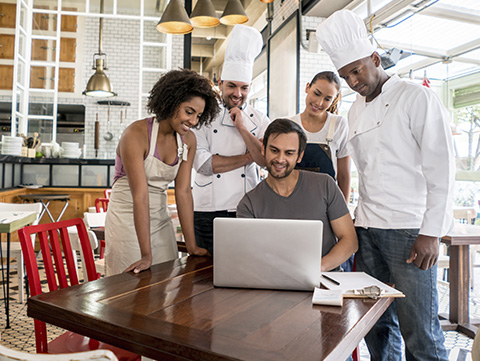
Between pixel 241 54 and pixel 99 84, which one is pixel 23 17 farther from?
pixel 241 54

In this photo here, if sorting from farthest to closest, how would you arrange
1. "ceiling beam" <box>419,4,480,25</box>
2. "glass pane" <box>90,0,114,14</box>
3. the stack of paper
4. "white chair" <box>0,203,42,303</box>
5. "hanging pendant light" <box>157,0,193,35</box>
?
1. "glass pane" <box>90,0,114,14</box>
2. "hanging pendant light" <box>157,0,193,35</box>
3. "ceiling beam" <box>419,4,480,25</box>
4. "white chair" <box>0,203,42,303</box>
5. the stack of paper

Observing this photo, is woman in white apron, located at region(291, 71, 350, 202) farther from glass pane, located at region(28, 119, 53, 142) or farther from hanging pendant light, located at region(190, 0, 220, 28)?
glass pane, located at region(28, 119, 53, 142)

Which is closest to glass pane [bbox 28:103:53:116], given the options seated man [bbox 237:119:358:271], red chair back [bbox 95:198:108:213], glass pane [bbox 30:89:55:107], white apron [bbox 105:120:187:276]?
glass pane [bbox 30:89:55:107]

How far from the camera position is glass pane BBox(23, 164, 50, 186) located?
260 inches

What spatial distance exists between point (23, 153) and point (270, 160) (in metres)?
5.37

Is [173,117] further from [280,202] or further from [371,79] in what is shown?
[371,79]

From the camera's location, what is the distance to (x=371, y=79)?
1.93m

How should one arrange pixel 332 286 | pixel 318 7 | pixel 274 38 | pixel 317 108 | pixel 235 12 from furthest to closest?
pixel 274 38 < pixel 318 7 < pixel 235 12 < pixel 317 108 < pixel 332 286

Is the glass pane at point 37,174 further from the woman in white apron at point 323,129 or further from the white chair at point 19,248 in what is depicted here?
the woman in white apron at point 323,129

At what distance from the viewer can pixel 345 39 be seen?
2.01 m

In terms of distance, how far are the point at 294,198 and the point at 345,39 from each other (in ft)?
2.54

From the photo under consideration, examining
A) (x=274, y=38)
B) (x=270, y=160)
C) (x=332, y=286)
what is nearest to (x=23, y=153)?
(x=274, y=38)

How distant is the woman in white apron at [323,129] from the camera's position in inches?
96.5

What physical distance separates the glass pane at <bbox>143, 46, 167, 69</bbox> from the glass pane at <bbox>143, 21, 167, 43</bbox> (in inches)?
6.6
